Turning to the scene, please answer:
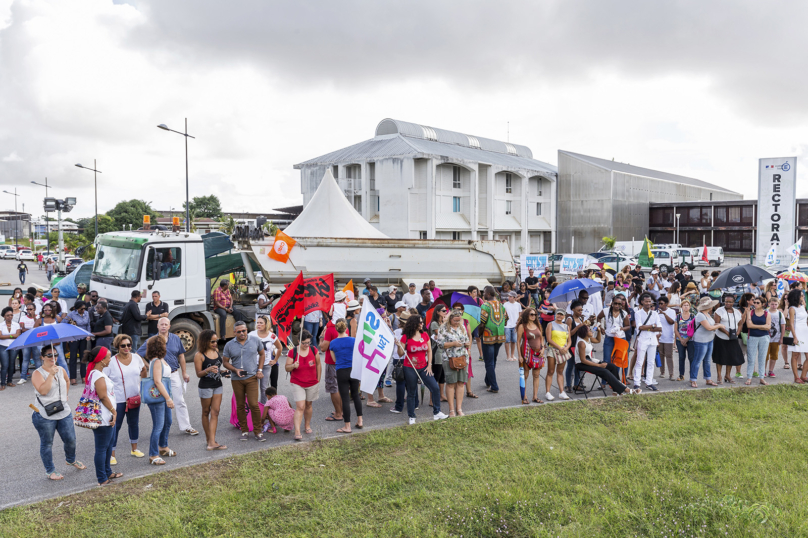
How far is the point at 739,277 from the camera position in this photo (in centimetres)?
1237

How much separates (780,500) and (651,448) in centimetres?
155

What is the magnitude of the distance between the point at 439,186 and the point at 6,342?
1508 inches

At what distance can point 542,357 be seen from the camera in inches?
359

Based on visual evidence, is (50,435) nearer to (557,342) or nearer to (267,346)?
(267,346)

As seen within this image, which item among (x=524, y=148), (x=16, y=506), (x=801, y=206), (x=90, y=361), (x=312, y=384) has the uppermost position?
(x=524, y=148)

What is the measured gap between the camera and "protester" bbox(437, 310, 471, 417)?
835 centimetres

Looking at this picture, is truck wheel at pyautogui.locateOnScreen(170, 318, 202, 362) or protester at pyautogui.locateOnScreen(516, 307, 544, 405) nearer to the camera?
protester at pyautogui.locateOnScreen(516, 307, 544, 405)

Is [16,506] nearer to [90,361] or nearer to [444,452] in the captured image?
[90,361]

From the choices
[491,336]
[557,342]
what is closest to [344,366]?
[491,336]

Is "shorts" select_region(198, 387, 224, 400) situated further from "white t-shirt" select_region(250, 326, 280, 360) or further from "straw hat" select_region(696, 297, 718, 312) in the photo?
"straw hat" select_region(696, 297, 718, 312)

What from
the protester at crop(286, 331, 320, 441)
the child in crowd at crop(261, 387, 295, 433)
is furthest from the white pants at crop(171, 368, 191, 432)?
the protester at crop(286, 331, 320, 441)

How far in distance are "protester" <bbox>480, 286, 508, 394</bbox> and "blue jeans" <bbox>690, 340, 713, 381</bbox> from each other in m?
3.49

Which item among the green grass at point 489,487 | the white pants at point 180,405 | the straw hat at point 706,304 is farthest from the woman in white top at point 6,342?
the straw hat at point 706,304

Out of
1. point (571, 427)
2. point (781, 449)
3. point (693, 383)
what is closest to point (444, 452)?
point (571, 427)
